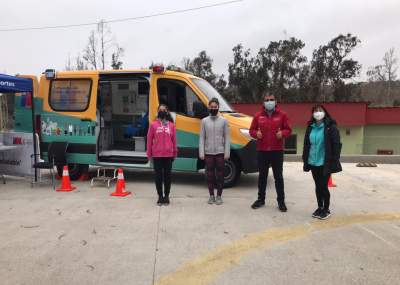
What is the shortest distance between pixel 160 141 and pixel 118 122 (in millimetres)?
3538

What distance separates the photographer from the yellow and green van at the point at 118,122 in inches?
294

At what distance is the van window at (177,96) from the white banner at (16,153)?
2.97 m

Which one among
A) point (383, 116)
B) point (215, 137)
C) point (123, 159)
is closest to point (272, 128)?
point (215, 137)

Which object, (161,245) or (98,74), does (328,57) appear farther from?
(161,245)

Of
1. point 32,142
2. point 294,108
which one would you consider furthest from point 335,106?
point 32,142

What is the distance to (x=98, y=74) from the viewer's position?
810cm

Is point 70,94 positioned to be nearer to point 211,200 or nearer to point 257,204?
point 211,200

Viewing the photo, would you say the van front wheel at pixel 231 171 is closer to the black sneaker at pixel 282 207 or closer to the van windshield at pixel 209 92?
the van windshield at pixel 209 92

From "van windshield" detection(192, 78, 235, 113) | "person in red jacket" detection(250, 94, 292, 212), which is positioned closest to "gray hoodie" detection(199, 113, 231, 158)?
"person in red jacket" detection(250, 94, 292, 212)

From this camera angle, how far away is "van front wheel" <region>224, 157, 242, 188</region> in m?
7.50

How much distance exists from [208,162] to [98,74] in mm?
3345

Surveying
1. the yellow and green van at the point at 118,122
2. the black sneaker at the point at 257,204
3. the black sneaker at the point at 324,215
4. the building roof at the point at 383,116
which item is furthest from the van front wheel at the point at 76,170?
the building roof at the point at 383,116

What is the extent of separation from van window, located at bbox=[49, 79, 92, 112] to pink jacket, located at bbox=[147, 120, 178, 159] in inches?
102

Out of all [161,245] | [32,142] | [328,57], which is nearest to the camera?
[161,245]
